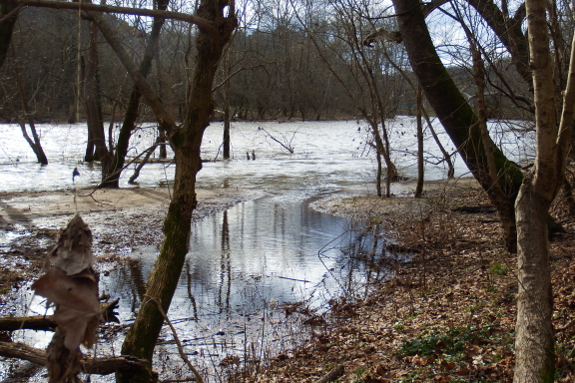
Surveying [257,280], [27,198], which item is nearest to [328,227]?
[257,280]

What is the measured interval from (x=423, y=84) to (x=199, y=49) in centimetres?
566

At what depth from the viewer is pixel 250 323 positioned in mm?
7242

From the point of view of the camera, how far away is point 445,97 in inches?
359

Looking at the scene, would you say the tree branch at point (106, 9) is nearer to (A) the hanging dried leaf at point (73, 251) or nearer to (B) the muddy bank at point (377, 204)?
(A) the hanging dried leaf at point (73, 251)

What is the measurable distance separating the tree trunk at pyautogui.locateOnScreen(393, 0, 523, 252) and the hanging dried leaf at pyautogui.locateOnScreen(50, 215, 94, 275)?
308 inches

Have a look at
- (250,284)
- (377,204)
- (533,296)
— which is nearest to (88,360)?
(533,296)

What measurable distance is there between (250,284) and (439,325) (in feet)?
12.3

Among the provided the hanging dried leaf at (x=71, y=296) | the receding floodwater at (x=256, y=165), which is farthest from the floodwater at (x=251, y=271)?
the hanging dried leaf at (x=71, y=296)

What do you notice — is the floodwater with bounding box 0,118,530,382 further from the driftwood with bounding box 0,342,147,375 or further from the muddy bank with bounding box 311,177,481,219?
the driftwood with bounding box 0,342,147,375

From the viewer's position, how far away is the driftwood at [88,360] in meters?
2.95

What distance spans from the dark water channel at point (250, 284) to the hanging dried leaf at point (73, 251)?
381 cm

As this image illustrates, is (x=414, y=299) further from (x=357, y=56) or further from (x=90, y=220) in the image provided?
(x=357, y=56)

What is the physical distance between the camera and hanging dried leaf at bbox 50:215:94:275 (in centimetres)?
165

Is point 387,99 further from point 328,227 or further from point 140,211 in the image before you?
point 140,211
